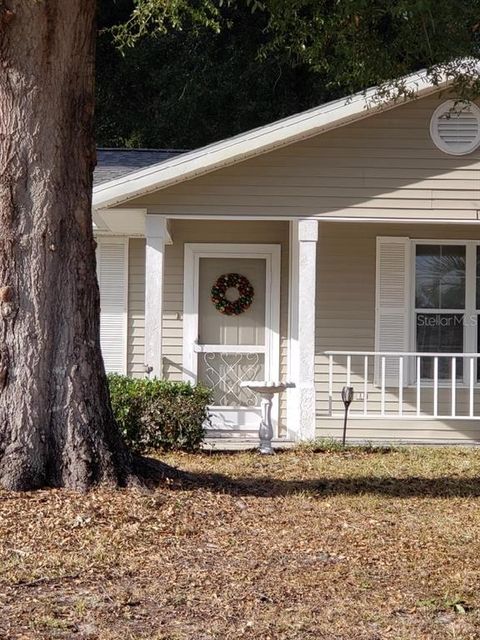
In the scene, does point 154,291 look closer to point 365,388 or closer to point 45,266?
point 365,388

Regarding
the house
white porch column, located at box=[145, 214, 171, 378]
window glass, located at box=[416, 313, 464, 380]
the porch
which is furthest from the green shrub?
window glass, located at box=[416, 313, 464, 380]

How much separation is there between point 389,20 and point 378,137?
6.99ft

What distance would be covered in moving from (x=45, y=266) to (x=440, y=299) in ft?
21.5

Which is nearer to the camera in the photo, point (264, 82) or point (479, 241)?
point (479, 241)

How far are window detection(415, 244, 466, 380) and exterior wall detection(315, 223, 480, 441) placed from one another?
8.0 inches

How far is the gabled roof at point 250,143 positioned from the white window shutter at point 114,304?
214 cm

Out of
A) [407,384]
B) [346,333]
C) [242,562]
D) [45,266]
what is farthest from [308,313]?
[242,562]

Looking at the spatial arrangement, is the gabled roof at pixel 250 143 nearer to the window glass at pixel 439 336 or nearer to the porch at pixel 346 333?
the porch at pixel 346 333

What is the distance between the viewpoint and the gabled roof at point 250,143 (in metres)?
10.4

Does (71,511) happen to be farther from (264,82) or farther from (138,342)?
(264,82)

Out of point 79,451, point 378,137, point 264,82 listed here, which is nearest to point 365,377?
point 378,137

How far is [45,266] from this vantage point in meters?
6.59

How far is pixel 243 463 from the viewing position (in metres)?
9.65

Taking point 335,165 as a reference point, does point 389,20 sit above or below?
above
